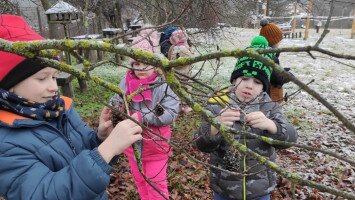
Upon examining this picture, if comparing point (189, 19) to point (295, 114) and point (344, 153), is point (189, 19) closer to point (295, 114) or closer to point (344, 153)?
point (295, 114)

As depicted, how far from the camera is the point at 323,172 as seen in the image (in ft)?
16.7

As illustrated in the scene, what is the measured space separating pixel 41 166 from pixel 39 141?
0.16 m

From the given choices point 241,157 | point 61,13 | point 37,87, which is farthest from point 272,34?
point 61,13

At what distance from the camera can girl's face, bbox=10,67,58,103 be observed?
169 centimetres

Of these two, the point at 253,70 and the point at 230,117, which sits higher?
the point at 253,70

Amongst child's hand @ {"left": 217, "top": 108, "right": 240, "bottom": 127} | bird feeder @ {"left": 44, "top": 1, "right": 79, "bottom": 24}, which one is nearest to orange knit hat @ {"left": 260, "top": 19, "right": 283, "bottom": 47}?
child's hand @ {"left": 217, "top": 108, "right": 240, "bottom": 127}

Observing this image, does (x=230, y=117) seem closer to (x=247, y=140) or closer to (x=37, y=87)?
(x=247, y=140)

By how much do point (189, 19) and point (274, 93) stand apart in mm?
3232

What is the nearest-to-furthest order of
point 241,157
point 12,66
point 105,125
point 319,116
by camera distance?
point 12,66 → point 105,125 → point 241,157 → point 319,116

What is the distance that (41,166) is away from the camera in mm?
1598

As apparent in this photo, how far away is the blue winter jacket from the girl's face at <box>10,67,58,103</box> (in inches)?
4.6

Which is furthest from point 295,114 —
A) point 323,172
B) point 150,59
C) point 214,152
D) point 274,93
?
point 150,59

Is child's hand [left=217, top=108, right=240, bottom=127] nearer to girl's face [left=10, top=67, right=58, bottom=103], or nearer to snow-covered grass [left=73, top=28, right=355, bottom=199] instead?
snow-covered grass [left=73, top=28, right=355, bottom=199]

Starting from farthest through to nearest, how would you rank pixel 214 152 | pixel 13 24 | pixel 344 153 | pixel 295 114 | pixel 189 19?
pixel 295 114 → pixel 189 19 → pixel 344 153 → pixel 214 152 → pixel 13 24
